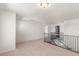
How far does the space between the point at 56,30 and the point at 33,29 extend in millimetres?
3669

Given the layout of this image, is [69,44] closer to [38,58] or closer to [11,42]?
[11,42]

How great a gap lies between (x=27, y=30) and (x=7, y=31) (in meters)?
3.42

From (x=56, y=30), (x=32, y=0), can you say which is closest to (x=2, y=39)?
(x=32, y=0)

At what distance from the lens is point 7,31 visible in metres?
3.66

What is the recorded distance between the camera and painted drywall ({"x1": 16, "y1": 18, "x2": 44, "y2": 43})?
248 inches

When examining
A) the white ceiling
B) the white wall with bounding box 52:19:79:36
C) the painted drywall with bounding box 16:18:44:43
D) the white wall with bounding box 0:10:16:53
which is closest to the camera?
the white ceiling

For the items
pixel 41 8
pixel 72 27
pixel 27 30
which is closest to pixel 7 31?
pixel 41 8

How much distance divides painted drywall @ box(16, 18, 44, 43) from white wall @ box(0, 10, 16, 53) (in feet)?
7.74

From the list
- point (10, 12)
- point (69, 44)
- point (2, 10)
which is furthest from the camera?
point (69, 44)

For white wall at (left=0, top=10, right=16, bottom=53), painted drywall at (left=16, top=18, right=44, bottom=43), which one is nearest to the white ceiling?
white wall at (left=0, top=10, right=16, bottom=53)

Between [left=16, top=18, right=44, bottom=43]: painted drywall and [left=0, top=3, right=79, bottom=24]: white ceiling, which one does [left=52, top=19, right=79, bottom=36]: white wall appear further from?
[left=16, top=18, right=44, bottom=43]: painted drywall

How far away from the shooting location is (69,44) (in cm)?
647

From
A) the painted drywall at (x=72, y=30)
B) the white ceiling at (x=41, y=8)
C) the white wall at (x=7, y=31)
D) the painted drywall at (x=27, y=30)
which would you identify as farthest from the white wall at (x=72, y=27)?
the white wall at (x=7, y=31)

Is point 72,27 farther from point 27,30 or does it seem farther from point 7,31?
point 7,31
